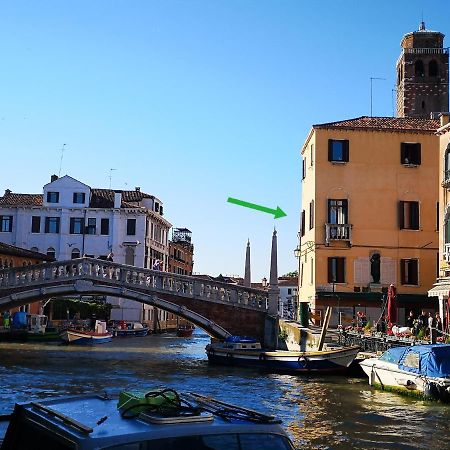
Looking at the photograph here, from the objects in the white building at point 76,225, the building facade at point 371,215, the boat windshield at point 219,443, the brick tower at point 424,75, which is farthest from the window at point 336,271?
the boat windshield at point 219,443

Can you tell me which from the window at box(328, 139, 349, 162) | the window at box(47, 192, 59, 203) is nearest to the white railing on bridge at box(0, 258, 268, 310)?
the window at box(328, 139, 349, 162)

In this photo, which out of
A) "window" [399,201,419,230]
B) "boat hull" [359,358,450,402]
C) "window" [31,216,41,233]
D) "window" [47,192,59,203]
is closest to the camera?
"boat hull" [359,358,450,402]

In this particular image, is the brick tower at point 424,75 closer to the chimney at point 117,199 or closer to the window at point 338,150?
the window at point 338,150

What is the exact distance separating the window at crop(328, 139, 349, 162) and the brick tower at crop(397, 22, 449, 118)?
13.3m

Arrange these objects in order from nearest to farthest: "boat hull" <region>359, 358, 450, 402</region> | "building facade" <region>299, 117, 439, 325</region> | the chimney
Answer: "boat hull" <region>359, 358, 450, 402</region>, "building facade" <region>299, 117, 439, 325</region>, the chimney

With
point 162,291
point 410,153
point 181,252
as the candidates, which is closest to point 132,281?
point 162,291

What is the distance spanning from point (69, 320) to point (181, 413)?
1454 inches

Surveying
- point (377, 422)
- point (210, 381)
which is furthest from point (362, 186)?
point (377, 422)

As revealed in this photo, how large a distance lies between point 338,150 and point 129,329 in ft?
60.8

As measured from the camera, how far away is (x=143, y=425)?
11.0ft

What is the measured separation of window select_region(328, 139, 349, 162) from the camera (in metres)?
26.1

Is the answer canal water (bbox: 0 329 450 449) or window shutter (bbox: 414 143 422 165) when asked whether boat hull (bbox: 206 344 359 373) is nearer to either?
canal water (bbox: 0 329 450 449)

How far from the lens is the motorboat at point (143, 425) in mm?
3238

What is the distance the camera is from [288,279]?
80.8m
